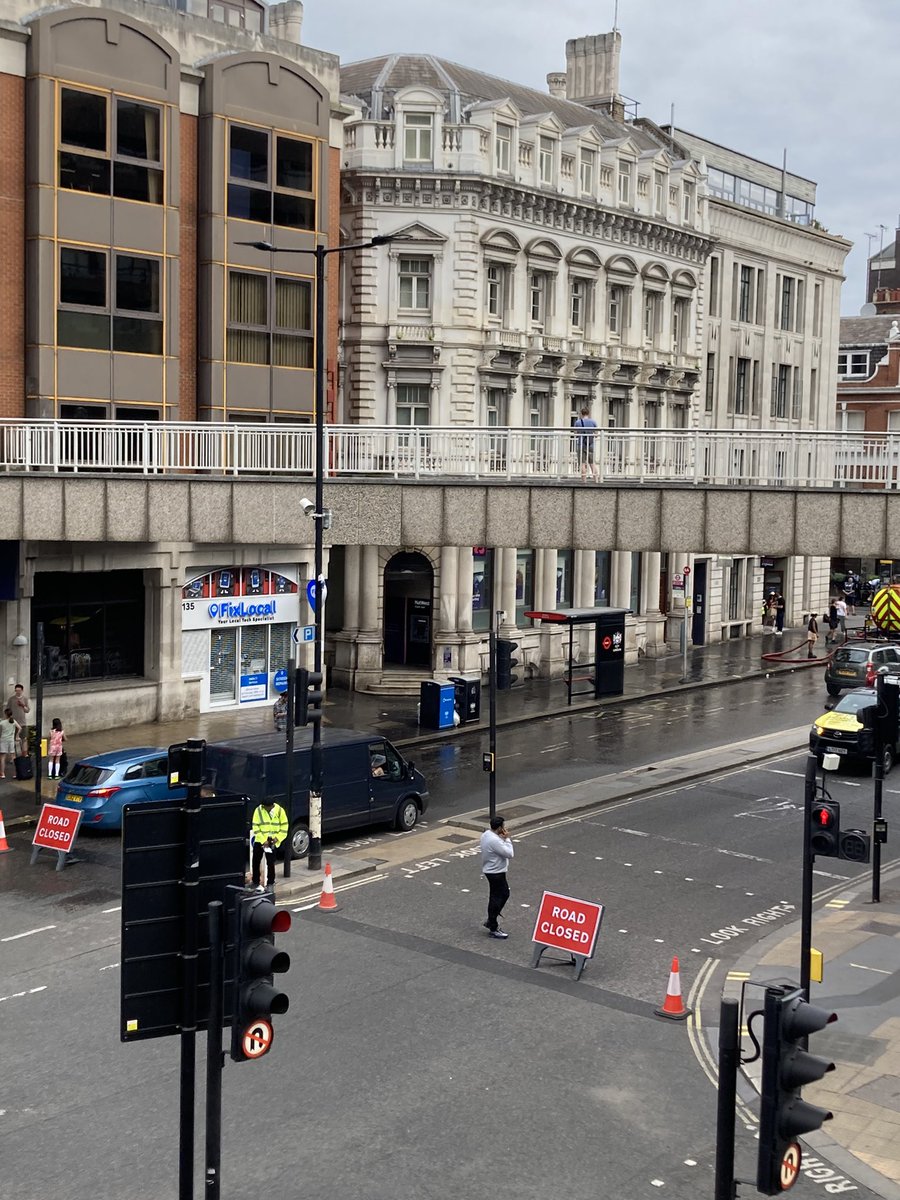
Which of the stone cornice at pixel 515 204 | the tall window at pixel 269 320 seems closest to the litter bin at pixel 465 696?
the tall window at pixel 269 320

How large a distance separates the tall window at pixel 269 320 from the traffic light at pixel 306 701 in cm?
1718

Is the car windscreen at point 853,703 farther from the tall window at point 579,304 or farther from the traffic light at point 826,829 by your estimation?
the tall window at point 579,304

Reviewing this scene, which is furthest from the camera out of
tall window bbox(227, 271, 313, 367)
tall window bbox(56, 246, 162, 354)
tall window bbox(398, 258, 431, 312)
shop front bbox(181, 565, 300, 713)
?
tall window bbox(398, 258, 431, 312)

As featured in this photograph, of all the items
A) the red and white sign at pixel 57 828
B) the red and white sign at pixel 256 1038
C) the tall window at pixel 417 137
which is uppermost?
the tall window at pixel 417 137

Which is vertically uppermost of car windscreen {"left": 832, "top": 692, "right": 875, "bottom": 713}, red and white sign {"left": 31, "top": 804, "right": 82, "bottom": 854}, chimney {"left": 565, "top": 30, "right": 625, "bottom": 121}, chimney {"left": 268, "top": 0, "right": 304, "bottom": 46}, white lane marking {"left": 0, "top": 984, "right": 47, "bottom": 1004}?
chimney {"left": 565, "top": 30, "right": 625, "bottom": 121}

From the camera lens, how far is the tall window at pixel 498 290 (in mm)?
44938

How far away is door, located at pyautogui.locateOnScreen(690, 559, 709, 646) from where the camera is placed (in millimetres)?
56688

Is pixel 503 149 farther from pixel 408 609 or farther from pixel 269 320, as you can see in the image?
pixel 408 609

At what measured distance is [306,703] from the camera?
22.3 metres

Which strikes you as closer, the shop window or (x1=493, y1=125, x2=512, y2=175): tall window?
the shop window

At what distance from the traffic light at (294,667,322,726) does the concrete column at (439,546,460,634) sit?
69.4 feet

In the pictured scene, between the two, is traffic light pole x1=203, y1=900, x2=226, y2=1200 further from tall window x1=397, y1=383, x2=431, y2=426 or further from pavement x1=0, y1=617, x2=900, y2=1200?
tall window x1=397, y1=383, x2=431, y2=426

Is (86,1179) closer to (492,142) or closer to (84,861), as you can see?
(84,861)

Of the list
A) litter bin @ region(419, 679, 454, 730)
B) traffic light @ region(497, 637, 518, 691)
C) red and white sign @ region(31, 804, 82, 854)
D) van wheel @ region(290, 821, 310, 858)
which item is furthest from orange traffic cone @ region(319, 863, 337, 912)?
traffic light @ region(497, 637, 518, 691)
